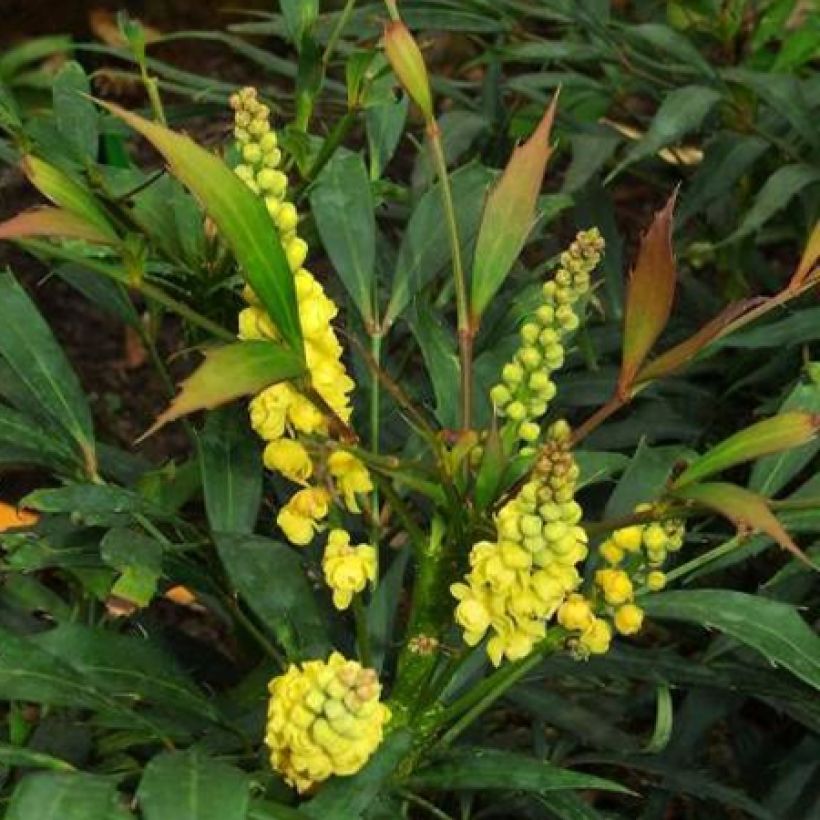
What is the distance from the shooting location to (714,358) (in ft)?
4.34

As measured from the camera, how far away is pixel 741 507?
2.16 feet

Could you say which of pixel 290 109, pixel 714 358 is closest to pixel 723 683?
pixel 714 358

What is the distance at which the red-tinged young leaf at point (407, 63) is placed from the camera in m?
0.73

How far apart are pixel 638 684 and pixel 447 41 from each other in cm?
128

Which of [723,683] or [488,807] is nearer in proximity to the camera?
[723,683]

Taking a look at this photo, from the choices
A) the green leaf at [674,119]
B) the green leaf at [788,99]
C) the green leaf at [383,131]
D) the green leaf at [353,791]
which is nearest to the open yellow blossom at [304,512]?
the green leaf at [353,791]

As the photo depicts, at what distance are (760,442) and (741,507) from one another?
5 cm

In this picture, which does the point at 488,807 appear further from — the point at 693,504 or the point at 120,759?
the point at 693,504

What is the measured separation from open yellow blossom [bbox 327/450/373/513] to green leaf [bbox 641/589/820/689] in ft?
0.53

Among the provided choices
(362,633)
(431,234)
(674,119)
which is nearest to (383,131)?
(431,234)

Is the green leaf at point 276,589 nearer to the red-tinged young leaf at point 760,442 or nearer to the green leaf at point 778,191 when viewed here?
the red-tinged young leaf at point 760,442

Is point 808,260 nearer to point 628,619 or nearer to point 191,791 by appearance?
point 628,619

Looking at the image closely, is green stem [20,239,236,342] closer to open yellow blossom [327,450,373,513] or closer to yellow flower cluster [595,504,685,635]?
open yellow blossom [327,450,373,513]

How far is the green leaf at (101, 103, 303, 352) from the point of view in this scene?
67 centimetres
